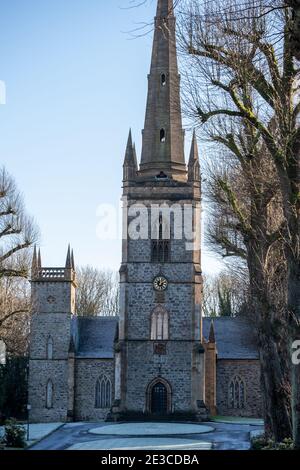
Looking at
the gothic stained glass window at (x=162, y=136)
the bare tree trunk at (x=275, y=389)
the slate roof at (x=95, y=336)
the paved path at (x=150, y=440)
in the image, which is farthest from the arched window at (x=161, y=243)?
the bare tree trunk at (x=275, y=389)

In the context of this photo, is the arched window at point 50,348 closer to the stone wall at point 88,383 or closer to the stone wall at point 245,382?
the stone wall at point 88,383

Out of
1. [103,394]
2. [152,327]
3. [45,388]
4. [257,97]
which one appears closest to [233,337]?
[152,327]

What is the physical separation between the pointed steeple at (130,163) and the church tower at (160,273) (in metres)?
0.07

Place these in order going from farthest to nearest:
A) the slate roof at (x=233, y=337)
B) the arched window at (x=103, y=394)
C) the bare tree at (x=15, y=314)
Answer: the slate roof at (x=233, y=337) < the arched window at (x=103, y=394) < the bare tree at (x=15, y=314)

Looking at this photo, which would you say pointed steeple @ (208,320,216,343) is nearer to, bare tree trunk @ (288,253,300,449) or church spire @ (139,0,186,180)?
church spire @ (139,0,186,180)

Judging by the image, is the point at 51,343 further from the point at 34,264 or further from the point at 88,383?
the point at 34,264

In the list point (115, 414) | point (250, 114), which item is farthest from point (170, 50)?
point (250, 114)

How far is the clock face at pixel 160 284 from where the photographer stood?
164ft

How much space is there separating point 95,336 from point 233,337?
9949 millimetres

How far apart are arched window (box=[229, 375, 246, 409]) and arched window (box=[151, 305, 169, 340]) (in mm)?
7441

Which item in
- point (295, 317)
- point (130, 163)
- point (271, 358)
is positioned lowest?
point (271, 358)

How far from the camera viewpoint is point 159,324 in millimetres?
49531

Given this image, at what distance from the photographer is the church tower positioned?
1912 inches

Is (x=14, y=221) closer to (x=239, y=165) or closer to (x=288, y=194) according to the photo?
(x=239, y=165)
